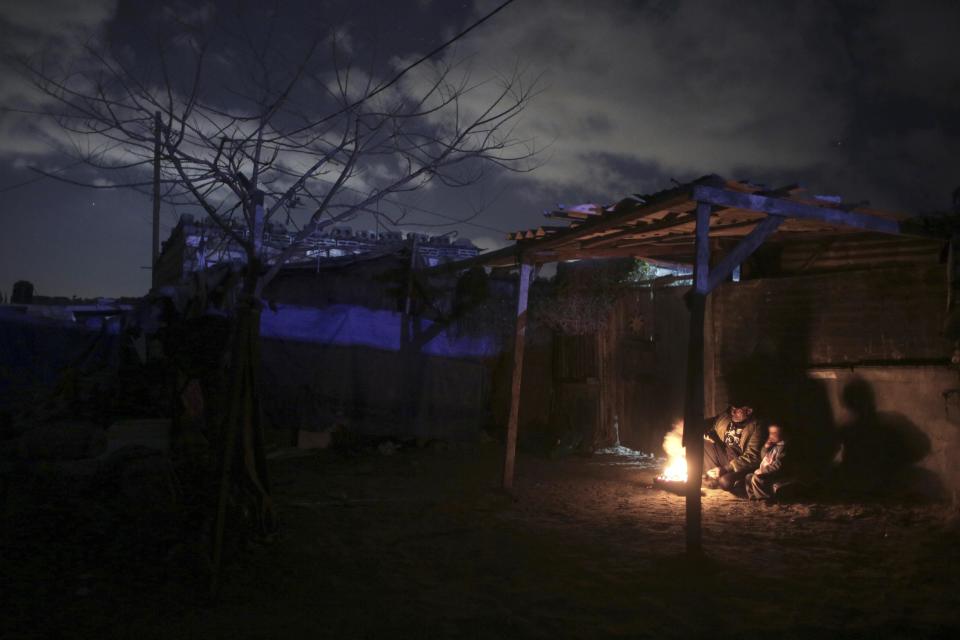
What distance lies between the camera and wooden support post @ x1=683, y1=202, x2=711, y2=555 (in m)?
5.70

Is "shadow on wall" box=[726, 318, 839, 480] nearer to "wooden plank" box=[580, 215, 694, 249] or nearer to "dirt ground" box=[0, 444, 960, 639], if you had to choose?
"dirt ground" box=[0, 444, 960, 639]

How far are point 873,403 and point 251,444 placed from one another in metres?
6.85

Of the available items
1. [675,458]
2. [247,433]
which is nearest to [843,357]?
[675,458]

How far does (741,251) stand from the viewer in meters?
6.25

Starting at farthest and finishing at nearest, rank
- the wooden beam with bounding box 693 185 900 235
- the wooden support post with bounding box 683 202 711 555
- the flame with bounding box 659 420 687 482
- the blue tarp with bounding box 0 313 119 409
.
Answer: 1. the blue tarp with bounding box 0 313 119 409
2. the flame with bounding box 659 420 687 482
3. the wooden beam with bounding box 693 185 900 235
4. the wooden support post with bounding box 683 202 711 555

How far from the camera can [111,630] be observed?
416 cm

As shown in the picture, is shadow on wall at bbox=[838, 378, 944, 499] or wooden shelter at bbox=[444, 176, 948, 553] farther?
shadow on wall at bbox=[838, 378, 944, 499]

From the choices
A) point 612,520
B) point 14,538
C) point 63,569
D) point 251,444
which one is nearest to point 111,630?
point 63,569

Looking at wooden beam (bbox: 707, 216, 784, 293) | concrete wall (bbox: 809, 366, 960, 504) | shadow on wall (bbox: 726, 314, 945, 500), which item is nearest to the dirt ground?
concrete wall (bbox: 809, 366, 960, 504)

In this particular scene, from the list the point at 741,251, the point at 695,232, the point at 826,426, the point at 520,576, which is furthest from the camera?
the point at 826,426

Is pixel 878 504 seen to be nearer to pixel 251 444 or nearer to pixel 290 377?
pixel 251 444

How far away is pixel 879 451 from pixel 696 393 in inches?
138

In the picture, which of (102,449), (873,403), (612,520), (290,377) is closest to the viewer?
(612,520)

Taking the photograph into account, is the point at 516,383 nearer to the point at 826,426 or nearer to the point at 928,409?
the point at 826,426
